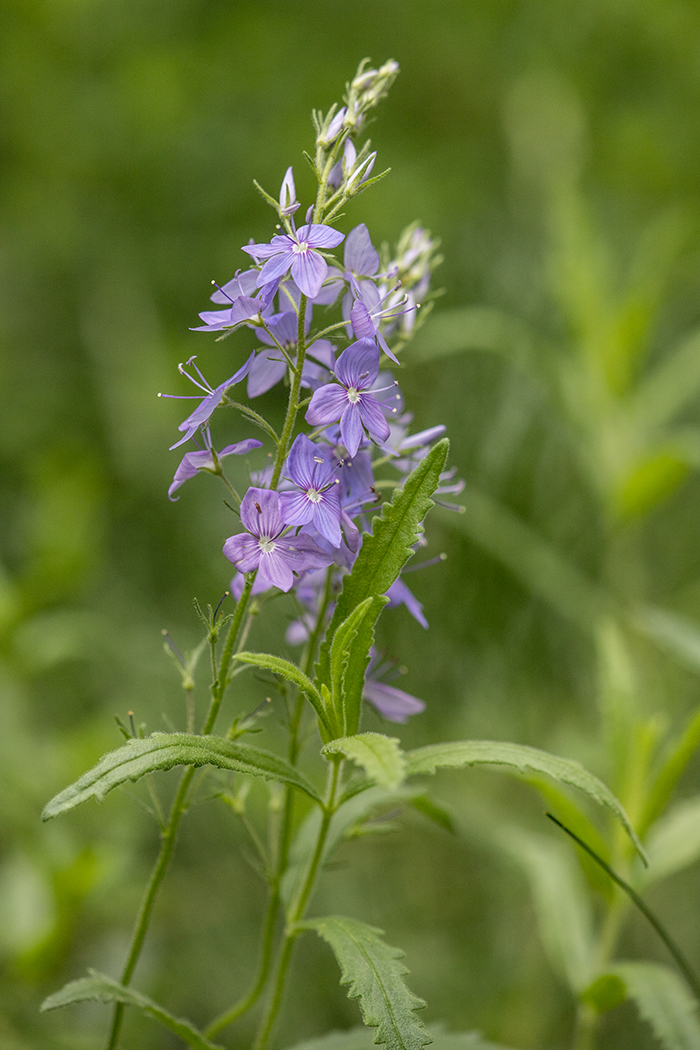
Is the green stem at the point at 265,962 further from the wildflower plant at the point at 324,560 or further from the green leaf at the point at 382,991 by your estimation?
the green leaf at the point at 382,991

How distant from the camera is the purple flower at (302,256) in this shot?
0.93m

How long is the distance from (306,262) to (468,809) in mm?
1519

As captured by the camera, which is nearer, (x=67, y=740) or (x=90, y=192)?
(x=67, y=740)

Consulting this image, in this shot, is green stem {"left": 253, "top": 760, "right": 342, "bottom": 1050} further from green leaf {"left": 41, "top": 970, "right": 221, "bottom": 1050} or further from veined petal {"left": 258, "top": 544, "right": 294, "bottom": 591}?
veined petal {"left": 258, "top": 544, "right": 294, "bottom": 591}

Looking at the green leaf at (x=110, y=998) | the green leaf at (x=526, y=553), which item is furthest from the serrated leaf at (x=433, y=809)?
the green leaf at (x=526, y=553)

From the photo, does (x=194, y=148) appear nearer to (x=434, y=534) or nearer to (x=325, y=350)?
(x=434, y=534)

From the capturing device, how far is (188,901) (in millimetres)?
2367

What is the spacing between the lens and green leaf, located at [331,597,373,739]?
934 mm

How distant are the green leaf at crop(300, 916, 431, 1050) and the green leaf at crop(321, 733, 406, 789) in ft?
0.67

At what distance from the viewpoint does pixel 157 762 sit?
33.3 inches

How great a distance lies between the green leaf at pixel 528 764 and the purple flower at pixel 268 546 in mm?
241

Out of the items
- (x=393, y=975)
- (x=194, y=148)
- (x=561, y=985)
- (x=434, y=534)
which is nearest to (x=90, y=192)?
(x=194, y=148)

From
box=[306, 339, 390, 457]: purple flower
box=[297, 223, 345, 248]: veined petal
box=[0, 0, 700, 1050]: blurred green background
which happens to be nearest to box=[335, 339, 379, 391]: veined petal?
box=[306, 339, 390, 457]: purple flower

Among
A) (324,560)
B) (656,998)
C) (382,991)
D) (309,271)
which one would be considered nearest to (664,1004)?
(656,998)
